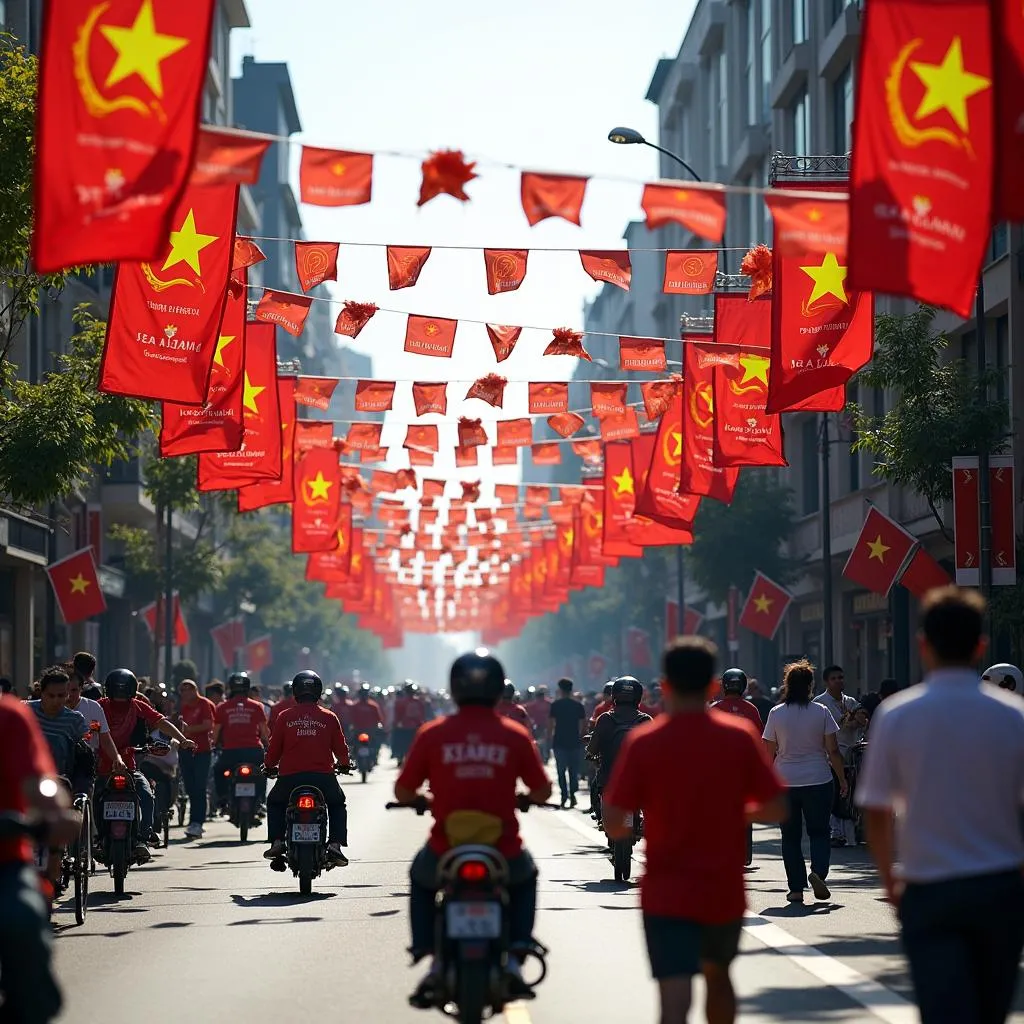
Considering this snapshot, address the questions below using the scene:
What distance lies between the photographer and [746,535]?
47656 mm

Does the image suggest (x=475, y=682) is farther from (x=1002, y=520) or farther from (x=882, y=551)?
(x=882, y=551)

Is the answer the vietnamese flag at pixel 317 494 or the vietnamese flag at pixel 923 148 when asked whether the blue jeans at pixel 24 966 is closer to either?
the vietnamese flag at pixel 923 148

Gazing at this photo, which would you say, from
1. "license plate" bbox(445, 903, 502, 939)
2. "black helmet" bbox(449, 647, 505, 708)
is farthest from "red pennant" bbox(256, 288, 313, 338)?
"license plate" bbox(445, 903, 502, 939)

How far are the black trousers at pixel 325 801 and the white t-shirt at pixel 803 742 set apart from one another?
11.8 feet

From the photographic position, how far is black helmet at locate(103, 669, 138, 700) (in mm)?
17594

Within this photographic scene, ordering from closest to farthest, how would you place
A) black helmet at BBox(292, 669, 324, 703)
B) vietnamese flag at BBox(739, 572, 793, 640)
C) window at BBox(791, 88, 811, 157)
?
black helmet at BBox(292, 669, 324, 703) < vietnamese flag at BBox(739, 572, 793, 640) < window at BBox(791, 88, 811, 157)

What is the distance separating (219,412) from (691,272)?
5.07 meters

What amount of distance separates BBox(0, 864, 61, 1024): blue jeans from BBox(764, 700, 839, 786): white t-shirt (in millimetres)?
9739

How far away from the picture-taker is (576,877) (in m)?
19.3

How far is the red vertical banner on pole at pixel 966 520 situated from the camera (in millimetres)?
23703

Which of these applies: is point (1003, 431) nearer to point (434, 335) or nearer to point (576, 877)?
point (434, 335)

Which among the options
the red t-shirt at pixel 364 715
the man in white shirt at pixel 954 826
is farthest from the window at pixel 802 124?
the man in white shirt at pixel 954 826

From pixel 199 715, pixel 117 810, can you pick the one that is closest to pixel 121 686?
pixel 117 810

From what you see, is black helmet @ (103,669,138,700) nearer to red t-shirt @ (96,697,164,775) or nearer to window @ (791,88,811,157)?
red t-shirt @ (96,697,164,775)
